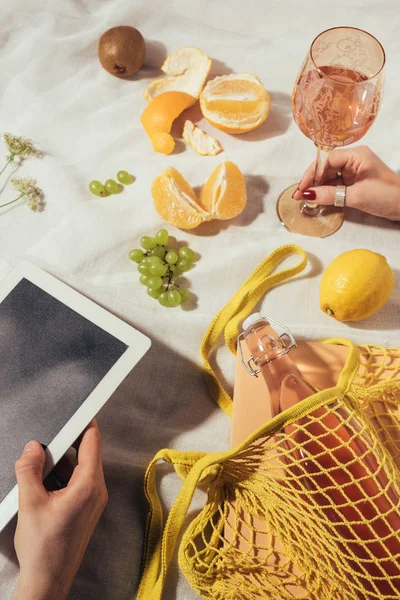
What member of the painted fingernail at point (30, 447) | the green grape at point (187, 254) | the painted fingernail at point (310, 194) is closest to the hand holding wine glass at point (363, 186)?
the painted fingernail at point (310, 194)

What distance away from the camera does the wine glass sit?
2.23 feet

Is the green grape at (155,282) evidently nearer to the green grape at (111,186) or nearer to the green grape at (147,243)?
the green grape at (147,243)

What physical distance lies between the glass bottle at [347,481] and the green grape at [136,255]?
0.93ft

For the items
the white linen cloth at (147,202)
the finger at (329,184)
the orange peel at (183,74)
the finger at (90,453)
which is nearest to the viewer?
the finger at (90,453)

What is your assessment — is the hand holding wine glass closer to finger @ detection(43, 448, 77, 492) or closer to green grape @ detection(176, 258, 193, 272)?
green grape @ detection(176, 258, 193, 272)

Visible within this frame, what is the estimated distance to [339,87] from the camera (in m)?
0.67

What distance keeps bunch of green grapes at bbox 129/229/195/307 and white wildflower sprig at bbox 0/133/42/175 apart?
11.7 inches

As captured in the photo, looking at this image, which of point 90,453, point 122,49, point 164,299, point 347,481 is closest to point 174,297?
point 164,299

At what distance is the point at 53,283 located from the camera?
0.83m

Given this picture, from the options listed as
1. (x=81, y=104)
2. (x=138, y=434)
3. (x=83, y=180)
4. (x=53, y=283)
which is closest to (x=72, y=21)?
(x=81, y=104)

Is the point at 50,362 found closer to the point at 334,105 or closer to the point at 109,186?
the point at 109,186

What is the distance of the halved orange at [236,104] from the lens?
0.94m

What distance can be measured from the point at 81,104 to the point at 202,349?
1.86 ft

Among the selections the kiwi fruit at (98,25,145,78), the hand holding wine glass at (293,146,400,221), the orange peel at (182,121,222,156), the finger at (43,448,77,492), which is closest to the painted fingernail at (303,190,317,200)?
the hand holding wine glass at (293,146,400,221)
